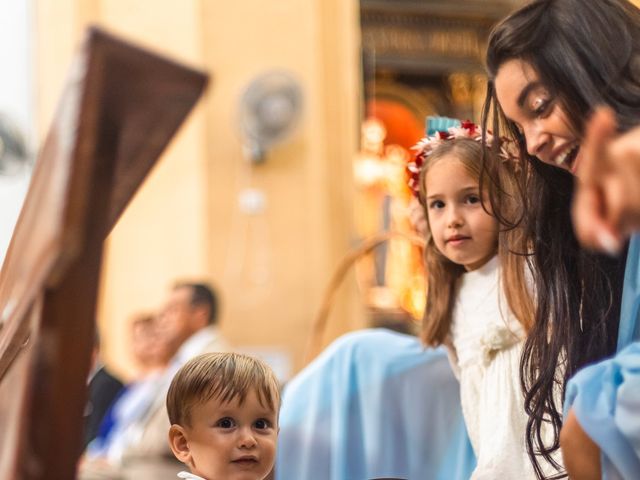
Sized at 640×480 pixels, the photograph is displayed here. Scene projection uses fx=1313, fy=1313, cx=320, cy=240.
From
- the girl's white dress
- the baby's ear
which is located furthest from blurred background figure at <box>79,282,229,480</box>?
the baby's ear

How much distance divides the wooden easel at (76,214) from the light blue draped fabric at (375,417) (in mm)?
1907

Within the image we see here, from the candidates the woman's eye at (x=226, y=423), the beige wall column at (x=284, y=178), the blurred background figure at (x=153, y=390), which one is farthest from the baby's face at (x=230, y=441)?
the beige wall column at (x=284, y=178)

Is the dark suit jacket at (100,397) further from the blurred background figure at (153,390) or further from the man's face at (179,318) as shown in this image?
the man's face at (179,318)

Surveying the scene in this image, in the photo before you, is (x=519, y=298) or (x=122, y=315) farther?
(x=122, y=315)

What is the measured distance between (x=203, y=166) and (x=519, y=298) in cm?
735

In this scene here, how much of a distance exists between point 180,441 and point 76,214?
124cm

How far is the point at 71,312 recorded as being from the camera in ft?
5.26

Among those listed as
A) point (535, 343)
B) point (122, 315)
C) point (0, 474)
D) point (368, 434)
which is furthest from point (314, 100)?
point (0, 474)

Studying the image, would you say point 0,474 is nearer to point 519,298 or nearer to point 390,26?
point 519,298

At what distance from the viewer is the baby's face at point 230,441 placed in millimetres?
2604

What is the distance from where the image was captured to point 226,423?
2.64 m

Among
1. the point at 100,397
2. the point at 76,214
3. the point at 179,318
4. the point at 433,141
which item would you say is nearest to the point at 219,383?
the point at 433,141

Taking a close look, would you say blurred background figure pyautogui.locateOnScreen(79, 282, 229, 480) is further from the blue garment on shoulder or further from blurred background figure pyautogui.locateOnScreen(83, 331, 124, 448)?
the blue garment on shoulder

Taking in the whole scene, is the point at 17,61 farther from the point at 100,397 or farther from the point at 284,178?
the point at 100,397
